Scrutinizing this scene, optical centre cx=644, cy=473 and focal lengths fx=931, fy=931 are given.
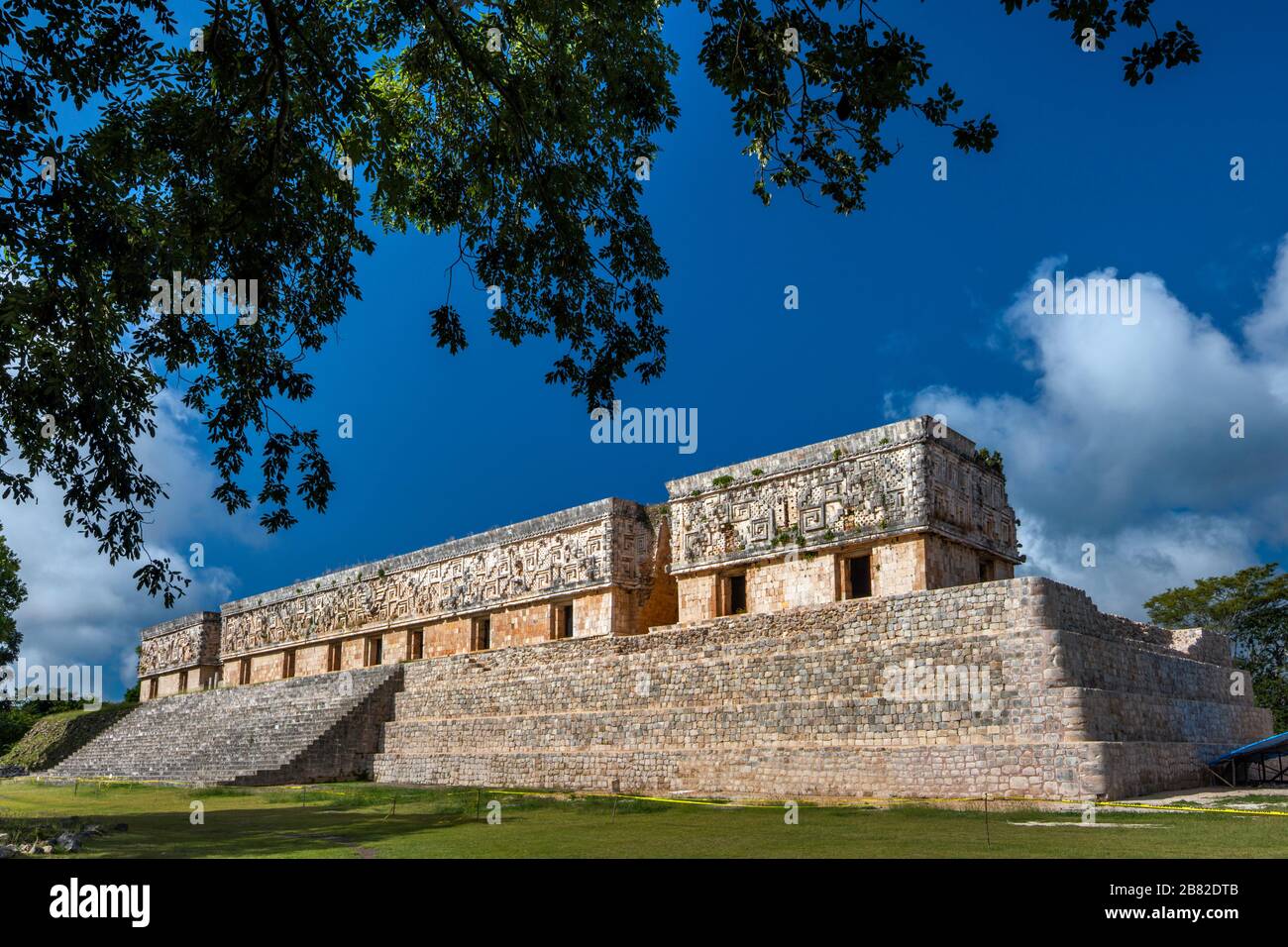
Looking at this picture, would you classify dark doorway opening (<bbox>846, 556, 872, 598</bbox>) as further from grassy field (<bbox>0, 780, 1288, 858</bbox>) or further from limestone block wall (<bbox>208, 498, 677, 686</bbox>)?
grassy field (<bbox>0, 780, 1288, 858</bbox>)

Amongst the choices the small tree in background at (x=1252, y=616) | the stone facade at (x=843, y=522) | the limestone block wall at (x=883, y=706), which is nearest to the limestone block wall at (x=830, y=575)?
the stone facade at (x=843, y=522)

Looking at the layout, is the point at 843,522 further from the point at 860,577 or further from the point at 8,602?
the point at 8,602

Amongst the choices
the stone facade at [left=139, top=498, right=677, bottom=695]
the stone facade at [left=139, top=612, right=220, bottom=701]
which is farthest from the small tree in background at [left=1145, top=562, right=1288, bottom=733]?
the stone facade at [left=139, top=612, right=220, bottom=701]

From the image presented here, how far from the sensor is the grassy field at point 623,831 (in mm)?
7582

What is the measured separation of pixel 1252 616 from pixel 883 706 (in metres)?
22.3

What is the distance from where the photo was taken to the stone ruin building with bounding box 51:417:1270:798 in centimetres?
1261

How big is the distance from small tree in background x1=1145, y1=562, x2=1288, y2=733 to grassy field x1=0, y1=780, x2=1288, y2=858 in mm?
21628

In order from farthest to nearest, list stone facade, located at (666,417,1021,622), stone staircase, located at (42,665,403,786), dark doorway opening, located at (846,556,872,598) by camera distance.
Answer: stone staircase, located at (42,665,403,786) < dark doorway opening, located at (846,556,872,598) < stone facade, located at (666,417,1021,622)

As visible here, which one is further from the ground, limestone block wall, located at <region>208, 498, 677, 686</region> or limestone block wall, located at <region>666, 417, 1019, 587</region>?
limestone block wall, located at <region>666, 417, 1019, 587</region>

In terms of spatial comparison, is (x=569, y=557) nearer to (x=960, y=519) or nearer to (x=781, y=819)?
(x=960, y=519)

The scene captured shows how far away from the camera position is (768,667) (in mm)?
15047

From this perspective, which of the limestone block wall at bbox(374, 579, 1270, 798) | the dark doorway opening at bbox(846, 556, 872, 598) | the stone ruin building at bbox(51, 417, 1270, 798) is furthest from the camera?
the dark doorway opening at bbox(846, 556, 872, 598)
